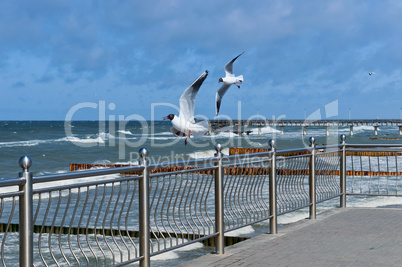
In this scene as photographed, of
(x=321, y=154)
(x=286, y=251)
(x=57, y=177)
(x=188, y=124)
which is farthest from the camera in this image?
(x=321, y=154)

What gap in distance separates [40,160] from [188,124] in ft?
103

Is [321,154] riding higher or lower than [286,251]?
higher

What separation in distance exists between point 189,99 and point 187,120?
19.8 inches

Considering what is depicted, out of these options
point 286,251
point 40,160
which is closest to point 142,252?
point 286,251

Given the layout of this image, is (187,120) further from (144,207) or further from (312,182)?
(144,207)

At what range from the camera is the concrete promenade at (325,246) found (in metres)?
5.75

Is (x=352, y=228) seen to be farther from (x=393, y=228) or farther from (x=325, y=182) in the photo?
(x=325, y=182)

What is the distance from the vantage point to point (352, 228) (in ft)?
25.8

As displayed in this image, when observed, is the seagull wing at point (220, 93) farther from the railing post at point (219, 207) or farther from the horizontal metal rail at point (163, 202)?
the railing post at point (219, 207)

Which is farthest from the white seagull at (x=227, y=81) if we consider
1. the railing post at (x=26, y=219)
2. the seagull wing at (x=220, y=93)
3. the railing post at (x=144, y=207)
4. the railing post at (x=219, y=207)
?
the railing post at (x=26, y=219)

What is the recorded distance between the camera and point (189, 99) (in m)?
7.39

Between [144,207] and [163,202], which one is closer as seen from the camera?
[144,207]

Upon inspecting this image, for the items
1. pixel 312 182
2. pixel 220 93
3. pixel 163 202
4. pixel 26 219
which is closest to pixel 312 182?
pixel 312 182

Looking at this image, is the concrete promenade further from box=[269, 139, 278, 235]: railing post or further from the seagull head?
the seagull head
